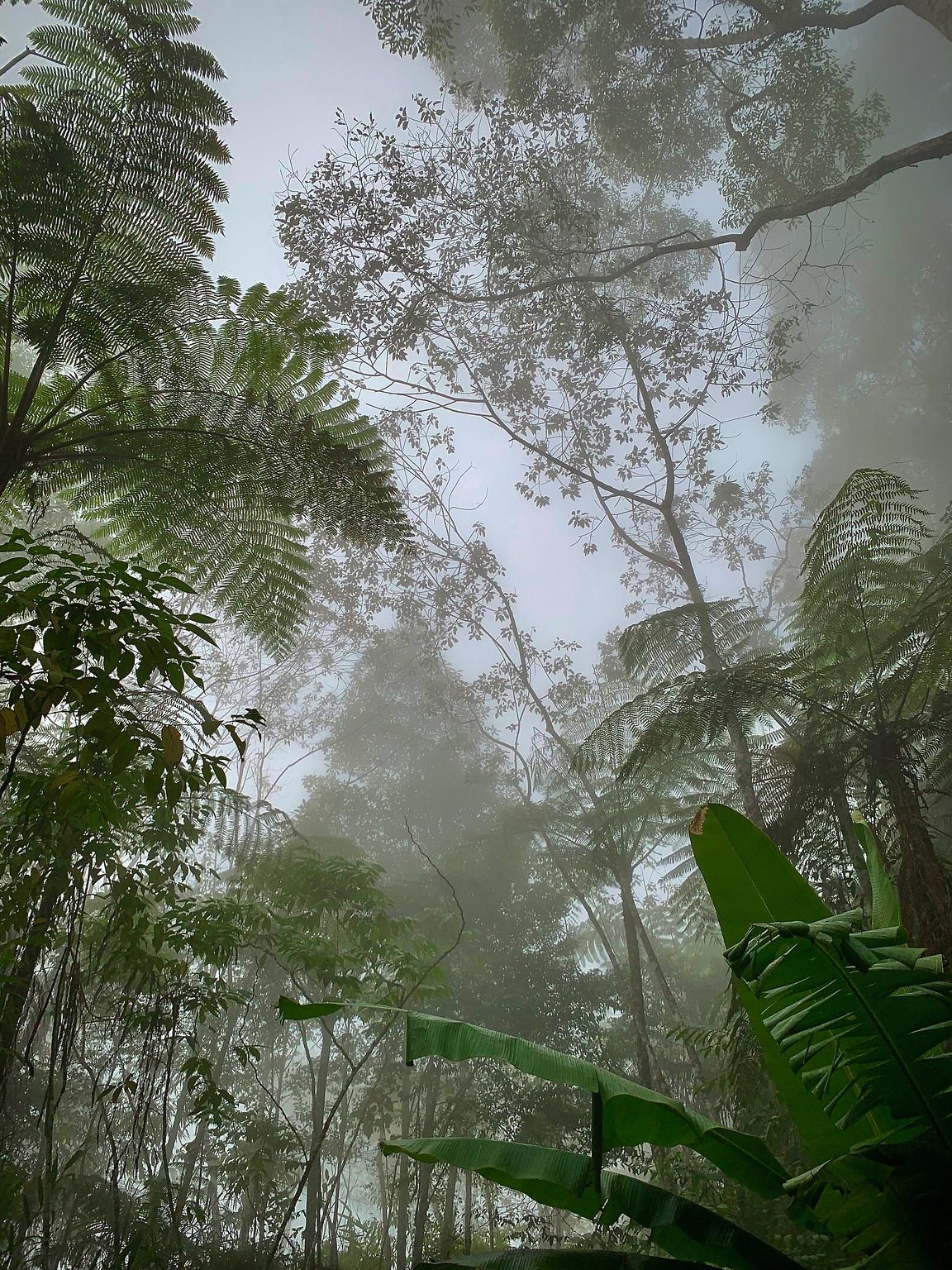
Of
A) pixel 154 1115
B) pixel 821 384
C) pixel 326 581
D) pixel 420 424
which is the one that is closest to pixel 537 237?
pixel 420 424

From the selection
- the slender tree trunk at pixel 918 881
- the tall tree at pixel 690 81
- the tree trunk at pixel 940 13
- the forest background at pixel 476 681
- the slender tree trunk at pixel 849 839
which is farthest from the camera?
the tall tree at pixel 690 81

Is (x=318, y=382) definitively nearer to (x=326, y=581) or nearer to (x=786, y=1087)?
(x=786, y=1087)

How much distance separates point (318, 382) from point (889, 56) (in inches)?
894

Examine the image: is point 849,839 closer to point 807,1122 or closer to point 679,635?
point 679,635

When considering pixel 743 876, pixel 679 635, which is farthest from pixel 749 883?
pixel 679 635

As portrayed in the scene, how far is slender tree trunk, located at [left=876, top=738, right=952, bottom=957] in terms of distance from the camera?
7.04ft

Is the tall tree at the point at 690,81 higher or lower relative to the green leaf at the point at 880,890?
higher

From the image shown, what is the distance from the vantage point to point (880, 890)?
1.24 metres

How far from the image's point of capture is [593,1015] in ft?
26.6

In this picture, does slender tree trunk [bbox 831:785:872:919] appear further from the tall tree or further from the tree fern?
the tall tree

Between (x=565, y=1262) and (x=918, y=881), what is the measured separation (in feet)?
6.68

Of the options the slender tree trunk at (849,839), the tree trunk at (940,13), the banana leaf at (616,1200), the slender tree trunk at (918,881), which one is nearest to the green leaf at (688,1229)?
the banana leaf at (616,1200)

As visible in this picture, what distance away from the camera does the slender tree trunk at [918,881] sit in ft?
7.04

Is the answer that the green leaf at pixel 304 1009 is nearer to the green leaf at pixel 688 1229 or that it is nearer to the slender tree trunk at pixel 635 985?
the green leaf at pixel 688 1229
